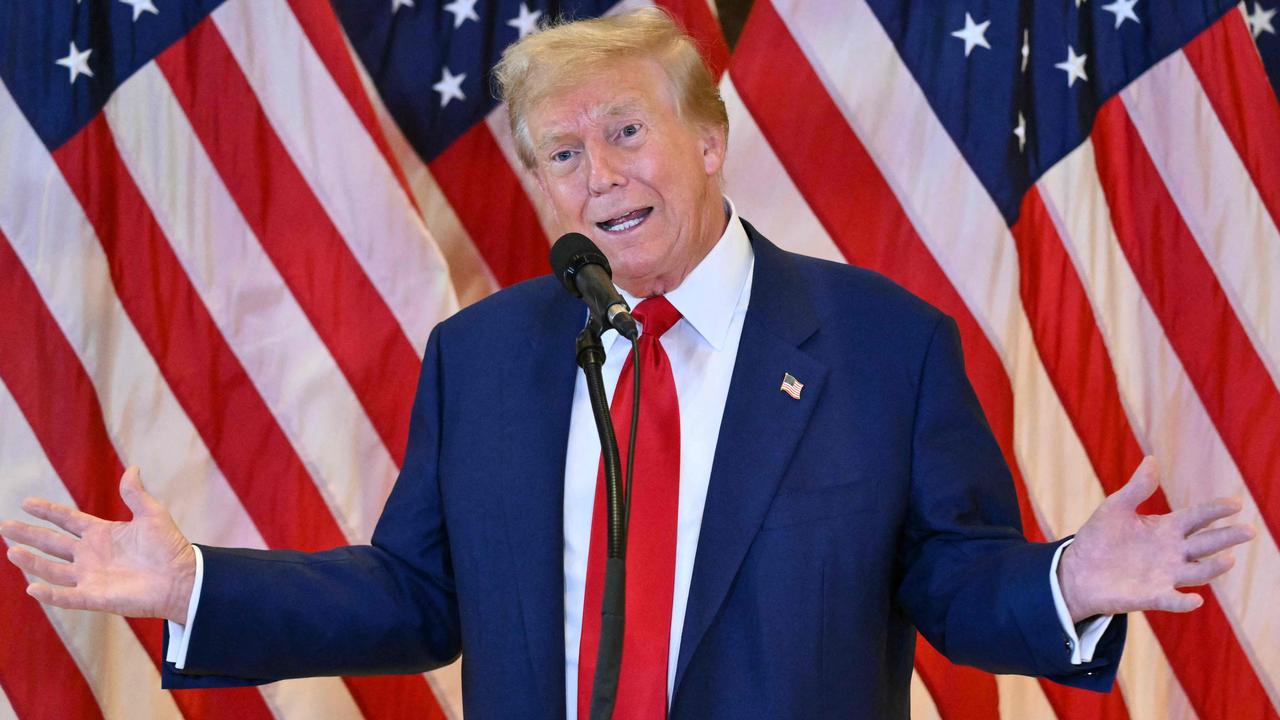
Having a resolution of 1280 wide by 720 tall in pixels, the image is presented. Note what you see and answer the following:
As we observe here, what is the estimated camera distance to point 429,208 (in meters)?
3.03

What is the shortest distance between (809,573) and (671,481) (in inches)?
8.8

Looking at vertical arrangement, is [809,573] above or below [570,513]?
below

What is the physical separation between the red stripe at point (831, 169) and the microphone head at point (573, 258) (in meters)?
1.45

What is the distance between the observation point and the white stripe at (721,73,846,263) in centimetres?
287

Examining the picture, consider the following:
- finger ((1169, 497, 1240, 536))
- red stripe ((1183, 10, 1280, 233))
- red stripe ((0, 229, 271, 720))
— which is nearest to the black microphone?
finger ((1169, 497, 1240, 536))

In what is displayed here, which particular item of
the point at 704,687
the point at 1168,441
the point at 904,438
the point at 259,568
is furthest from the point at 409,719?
Answer: the point at 1168,441

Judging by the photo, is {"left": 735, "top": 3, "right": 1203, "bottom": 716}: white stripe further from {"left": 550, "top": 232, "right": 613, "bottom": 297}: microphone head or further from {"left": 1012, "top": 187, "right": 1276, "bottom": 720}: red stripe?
{"left": 550, "top": 232, "right": 613, "bottom": 297}: microphone head

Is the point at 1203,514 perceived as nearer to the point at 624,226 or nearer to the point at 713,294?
the point at 713,294

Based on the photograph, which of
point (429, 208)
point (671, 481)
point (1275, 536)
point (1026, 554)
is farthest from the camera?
point (429, 208)

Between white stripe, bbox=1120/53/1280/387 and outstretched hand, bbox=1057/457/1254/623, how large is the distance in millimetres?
1449

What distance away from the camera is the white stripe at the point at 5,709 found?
8.66 ft

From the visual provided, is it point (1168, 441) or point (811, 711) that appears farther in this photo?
point (1168, 441)

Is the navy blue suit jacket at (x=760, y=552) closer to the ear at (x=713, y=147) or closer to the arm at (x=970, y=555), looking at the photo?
the arm at (x=970, y=555)

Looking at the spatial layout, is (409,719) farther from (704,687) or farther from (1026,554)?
(1026,554)
